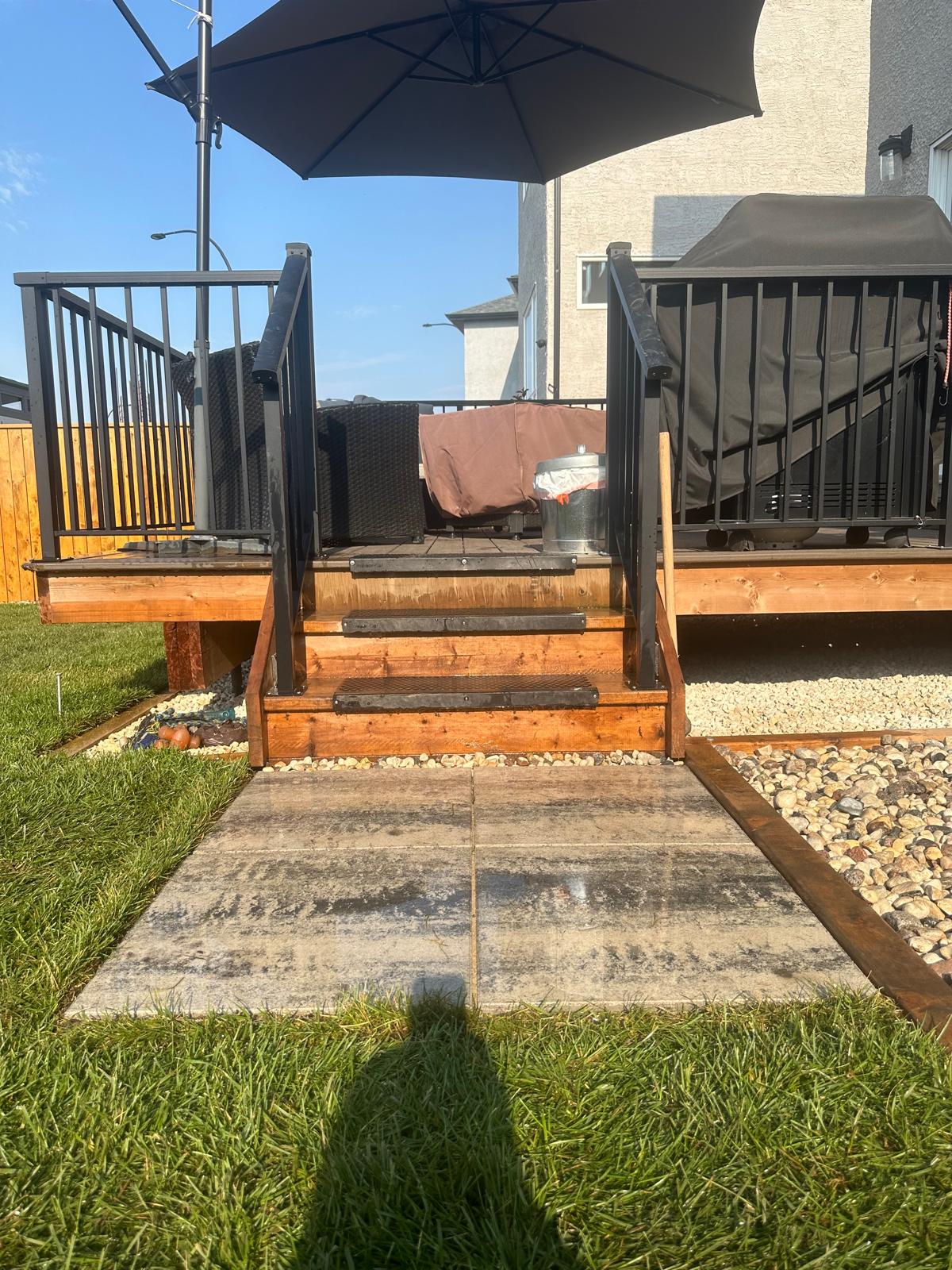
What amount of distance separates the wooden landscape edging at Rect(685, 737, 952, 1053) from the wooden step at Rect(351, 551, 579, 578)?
1.08 metres

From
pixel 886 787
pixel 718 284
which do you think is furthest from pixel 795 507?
pixel 886 787

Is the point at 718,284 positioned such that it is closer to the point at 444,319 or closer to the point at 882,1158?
the point at 882,1158

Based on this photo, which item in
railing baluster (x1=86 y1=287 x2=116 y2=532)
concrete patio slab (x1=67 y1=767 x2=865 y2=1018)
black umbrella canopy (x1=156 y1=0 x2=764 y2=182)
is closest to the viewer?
concrete patio slab (x1=67 y1=767 x2=865 y2=1018)

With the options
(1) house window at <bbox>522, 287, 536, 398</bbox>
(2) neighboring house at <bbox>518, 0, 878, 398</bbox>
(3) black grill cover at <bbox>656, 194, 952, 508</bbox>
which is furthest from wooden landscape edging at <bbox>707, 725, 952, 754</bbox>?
(1) house window at <bbox>522, 287, 536, 398</bbox>

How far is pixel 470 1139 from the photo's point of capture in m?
1.11

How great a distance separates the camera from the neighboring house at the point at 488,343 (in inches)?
904

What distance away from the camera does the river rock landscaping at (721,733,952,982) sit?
187 cm

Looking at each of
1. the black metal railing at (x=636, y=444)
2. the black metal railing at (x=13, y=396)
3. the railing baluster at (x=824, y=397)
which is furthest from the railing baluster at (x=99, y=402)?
the black metal railing at (x=13, y=396)

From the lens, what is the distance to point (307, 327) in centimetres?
361

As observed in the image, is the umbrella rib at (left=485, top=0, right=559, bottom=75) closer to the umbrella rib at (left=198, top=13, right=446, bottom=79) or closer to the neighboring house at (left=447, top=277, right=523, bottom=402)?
the umbrella rib at (left=198, top=13, right=446, bottom=79)

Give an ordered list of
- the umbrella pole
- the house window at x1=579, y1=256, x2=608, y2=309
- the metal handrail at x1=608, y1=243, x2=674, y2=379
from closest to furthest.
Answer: the metal handrail at x1=608, y1=243, x2=674, y2=379 < the umbrella pole < the house window at x1=579, y1=256, x2=608, y2=309

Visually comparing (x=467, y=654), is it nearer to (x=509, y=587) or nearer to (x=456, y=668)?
(x=456, y=668)

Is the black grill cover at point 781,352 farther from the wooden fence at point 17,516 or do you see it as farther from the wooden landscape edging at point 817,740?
the wooden fence at point 17,516

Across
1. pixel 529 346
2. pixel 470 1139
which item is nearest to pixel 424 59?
pixel 470 1139
